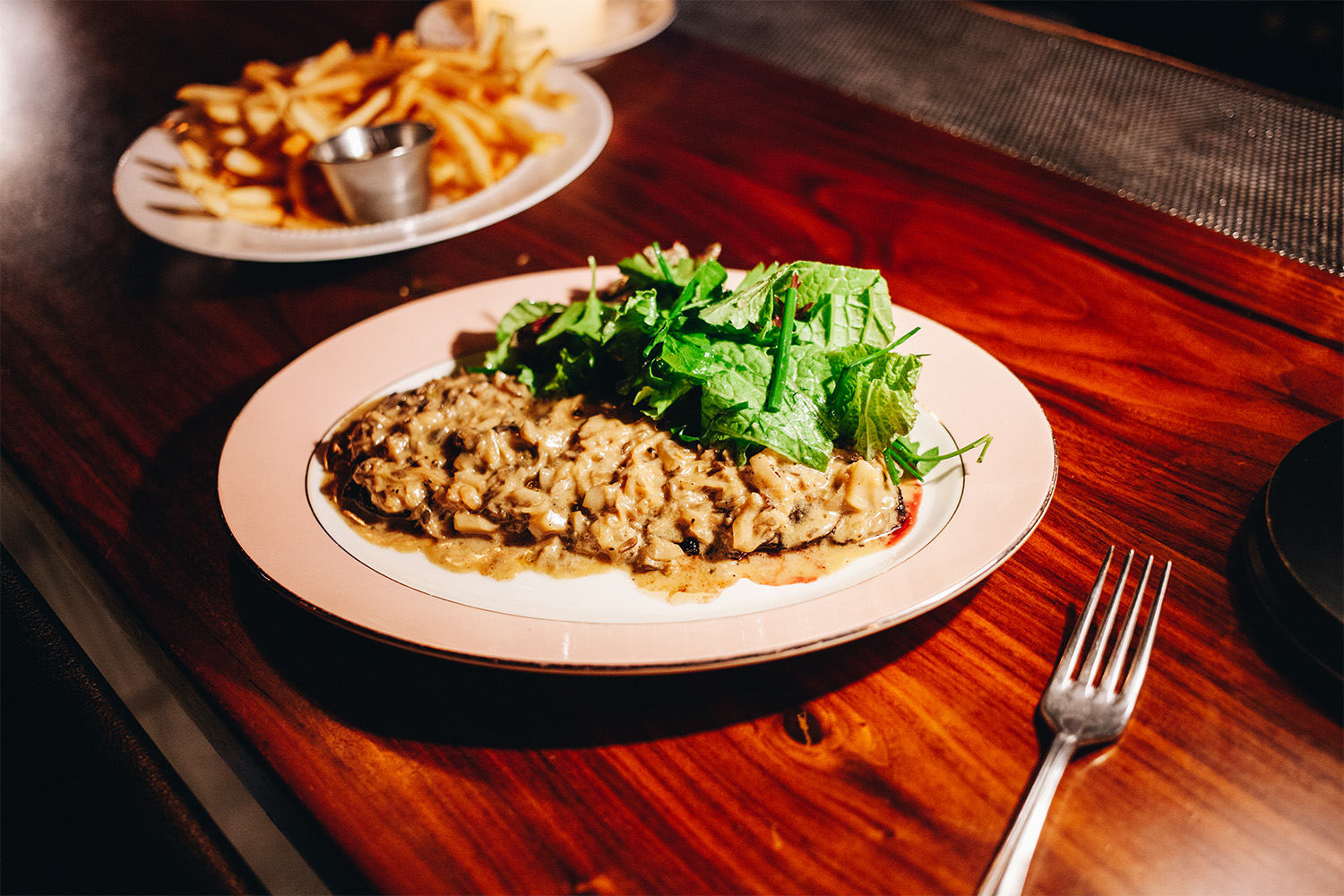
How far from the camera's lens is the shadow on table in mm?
1390

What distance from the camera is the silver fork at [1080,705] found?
45.5 inches


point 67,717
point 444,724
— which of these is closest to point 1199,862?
point 444,724

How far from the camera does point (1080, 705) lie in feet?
4.32

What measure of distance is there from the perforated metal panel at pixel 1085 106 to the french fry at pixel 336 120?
4.70 ft

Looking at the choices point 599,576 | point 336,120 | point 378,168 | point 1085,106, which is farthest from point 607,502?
point 1085,106

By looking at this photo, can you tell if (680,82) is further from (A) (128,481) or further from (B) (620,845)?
(B) (620,845)

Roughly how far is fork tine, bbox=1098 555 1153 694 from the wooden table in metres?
0.07

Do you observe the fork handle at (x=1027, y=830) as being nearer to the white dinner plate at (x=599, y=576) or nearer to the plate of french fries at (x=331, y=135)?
the white dinner plate at (x=599, y=576)

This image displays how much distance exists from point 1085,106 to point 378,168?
9.10ft

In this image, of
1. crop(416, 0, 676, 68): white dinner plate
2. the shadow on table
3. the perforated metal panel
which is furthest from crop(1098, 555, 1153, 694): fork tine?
crop(416, 0, 676, 68): white dinner plate

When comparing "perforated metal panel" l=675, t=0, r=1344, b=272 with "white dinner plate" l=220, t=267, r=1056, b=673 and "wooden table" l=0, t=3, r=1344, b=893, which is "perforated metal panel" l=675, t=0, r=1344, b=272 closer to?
"wooden table" l=0, t=3, r=1344, b=893

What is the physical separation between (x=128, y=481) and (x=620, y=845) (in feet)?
4.98

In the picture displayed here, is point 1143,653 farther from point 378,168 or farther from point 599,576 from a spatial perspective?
point 378,168

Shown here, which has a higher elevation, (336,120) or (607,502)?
(336,120)
